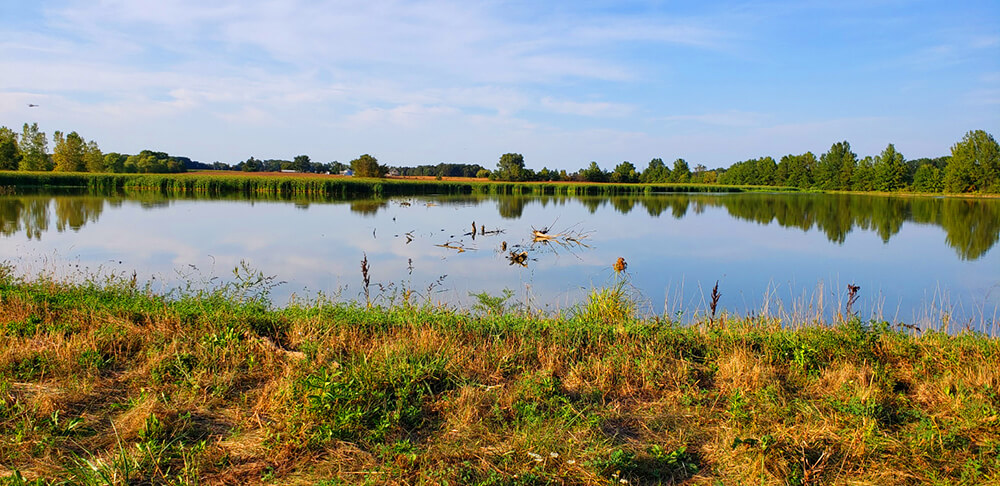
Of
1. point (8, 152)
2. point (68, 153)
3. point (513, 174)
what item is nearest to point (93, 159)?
point (68, 153)

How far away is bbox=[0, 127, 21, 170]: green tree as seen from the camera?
6325cm

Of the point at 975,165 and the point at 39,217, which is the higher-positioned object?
the point at 975,165

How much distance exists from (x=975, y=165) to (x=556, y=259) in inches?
2557

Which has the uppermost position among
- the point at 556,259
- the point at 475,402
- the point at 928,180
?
the point at 928,180

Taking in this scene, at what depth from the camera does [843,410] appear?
3.79 meters

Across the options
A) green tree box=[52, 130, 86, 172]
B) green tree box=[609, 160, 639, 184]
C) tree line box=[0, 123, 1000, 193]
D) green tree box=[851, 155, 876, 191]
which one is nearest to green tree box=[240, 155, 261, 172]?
tree line box=[0, 123, 1000, 193]

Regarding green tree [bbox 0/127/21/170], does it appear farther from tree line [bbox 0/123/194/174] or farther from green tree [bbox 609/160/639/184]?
green tree [bbox 609/160/639/184]

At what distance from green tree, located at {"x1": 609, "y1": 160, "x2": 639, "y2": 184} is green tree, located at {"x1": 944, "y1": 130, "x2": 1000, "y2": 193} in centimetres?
4862

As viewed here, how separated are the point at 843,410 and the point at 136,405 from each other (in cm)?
460

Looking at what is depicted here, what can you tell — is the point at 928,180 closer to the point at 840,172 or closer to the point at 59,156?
the point at 840,172

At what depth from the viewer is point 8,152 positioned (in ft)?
209

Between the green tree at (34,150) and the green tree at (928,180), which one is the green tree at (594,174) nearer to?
the green tree at (928,180)

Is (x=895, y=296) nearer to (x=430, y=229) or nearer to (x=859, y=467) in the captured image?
(x=859, y=467)

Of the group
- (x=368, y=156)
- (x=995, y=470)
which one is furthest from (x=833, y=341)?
(x=368, y=156)
